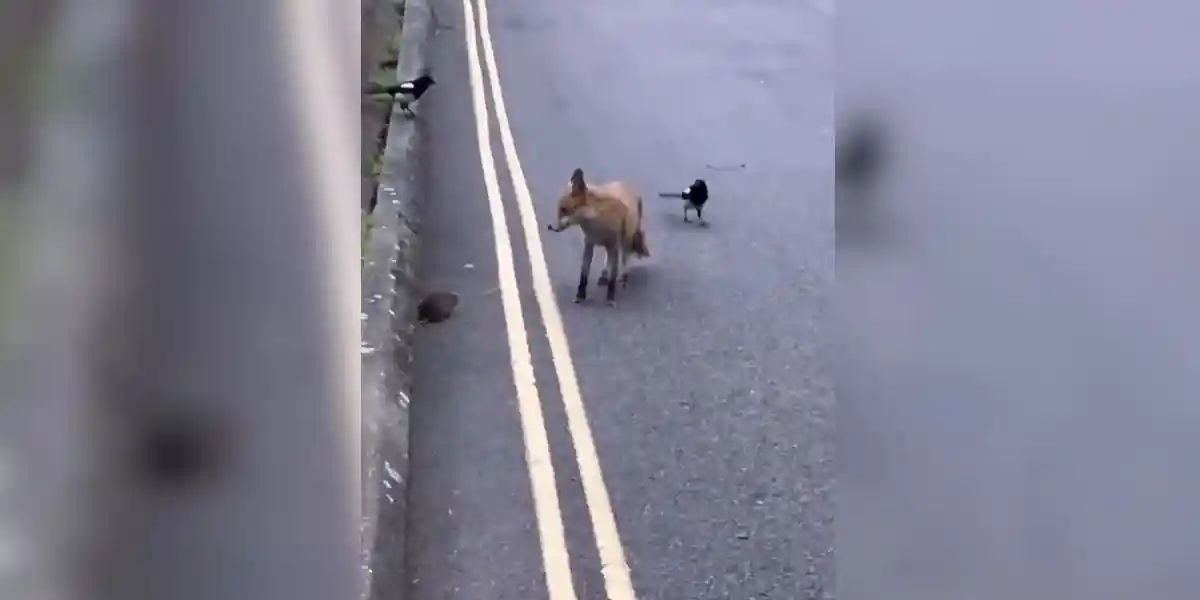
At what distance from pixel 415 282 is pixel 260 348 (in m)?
4.79

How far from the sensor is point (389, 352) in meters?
4.46

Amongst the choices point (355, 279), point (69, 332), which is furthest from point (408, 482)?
point (69, 332)

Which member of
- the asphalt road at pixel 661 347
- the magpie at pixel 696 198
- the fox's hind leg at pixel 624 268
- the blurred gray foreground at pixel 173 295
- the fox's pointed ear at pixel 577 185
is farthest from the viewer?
the magpie at pixel 696 198

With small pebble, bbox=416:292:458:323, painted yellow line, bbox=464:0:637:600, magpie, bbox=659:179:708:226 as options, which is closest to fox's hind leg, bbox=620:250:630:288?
painted yellow line, bbox=464:0:637:600

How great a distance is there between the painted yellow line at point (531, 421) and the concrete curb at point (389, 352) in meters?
0.42

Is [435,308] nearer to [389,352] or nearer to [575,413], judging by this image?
[389,352]

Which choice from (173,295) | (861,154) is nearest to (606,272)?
(861,154)

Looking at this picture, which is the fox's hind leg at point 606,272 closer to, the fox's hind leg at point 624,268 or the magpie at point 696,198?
the fox's hind leg at point 624,268

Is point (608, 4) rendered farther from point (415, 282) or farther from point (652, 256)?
point (415, 282)

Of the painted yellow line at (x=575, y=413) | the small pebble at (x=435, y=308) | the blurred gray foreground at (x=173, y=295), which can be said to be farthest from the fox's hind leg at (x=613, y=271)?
the blurred gray foreground at (x=173, y=295)

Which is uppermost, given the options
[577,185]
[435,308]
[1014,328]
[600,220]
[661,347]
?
[1014,328]

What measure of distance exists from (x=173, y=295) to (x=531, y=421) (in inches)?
140

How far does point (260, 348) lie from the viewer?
3.01 ft

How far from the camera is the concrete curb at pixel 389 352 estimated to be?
328 centimetres
